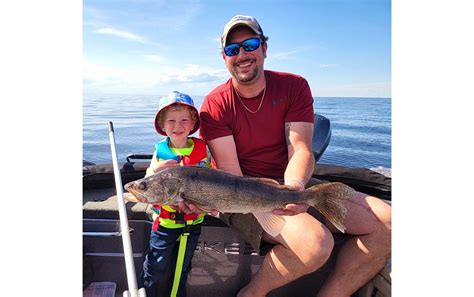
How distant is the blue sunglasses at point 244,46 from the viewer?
2.58 meters

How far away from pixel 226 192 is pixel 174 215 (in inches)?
18.3

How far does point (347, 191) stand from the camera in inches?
85.4

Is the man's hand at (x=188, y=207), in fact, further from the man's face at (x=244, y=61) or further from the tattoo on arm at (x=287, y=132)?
the man's face at (x=244, y=61)

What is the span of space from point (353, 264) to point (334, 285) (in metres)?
0.18

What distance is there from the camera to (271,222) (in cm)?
223

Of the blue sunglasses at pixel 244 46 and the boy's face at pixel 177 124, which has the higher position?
the blue sunglasses at pixel 244 46

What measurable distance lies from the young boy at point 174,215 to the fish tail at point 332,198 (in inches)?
29.2

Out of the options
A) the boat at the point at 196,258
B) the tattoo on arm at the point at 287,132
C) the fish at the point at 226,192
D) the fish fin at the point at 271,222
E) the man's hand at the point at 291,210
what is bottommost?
the boat at the point at 196,258

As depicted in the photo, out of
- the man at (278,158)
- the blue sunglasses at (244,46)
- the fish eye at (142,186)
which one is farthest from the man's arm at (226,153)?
the fish eye at (142,186)

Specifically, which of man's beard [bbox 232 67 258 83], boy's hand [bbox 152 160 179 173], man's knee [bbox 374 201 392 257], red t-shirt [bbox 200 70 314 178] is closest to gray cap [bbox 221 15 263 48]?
man's beard [bbox 232 67 258 83]

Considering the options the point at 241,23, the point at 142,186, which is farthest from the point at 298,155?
the point at 142,186

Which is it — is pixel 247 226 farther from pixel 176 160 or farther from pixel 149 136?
pixel 149 136
